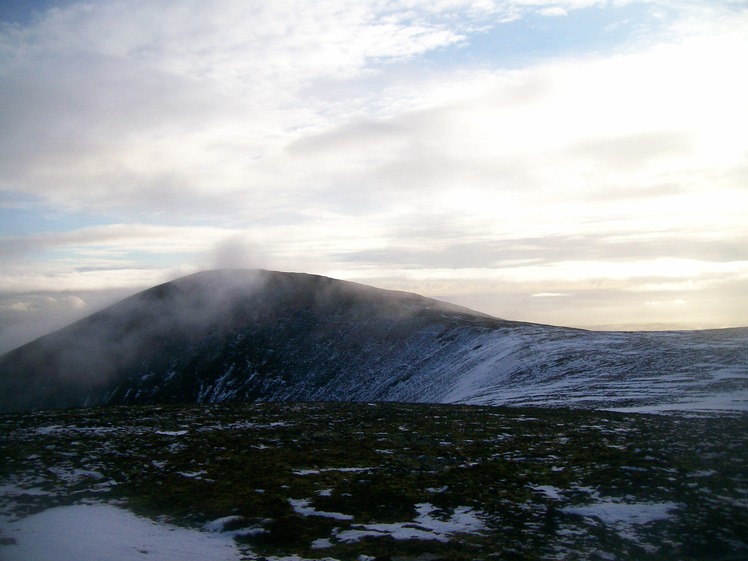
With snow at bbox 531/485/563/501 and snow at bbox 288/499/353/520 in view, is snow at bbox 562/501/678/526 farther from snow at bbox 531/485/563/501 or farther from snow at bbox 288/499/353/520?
snow at bbox 288/499/353/520

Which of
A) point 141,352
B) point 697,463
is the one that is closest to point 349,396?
point 697,463

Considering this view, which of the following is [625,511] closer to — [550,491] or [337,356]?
[550,491]

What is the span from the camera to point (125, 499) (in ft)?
50.9

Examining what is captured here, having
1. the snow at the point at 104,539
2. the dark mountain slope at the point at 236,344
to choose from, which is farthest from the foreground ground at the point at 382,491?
the dark mountain slope at the point at 236,344

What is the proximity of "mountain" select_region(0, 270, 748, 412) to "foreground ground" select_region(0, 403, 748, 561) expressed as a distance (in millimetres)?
15695

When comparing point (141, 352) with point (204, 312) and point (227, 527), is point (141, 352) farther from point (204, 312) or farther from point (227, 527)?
point (227, 527)

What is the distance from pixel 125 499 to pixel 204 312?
12721 cm

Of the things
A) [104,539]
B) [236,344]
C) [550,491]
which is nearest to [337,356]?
[236,344]

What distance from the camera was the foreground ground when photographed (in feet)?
39.3

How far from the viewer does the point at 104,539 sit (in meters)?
12.3

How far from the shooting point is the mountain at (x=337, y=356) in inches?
1761

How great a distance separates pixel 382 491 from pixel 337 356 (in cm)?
8476

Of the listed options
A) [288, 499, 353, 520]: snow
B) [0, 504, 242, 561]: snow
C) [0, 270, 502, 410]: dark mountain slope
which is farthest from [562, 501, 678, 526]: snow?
[0, 270, 502, 410]: dark mountain slope

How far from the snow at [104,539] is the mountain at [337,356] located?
3021 cm
